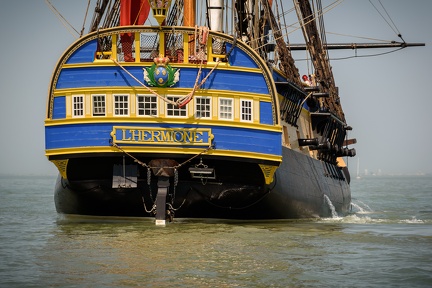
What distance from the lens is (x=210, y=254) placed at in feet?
65.3

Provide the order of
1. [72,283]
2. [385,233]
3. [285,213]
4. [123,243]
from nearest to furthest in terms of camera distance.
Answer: [72,283] → [123,243] → [385,233] → [285,213]

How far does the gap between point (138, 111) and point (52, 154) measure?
273cm

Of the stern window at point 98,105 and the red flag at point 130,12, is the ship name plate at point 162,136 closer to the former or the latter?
the stern window at point 98,105

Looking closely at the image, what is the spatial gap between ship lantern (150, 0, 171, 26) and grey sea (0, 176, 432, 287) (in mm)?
5487

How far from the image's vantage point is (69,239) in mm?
22844

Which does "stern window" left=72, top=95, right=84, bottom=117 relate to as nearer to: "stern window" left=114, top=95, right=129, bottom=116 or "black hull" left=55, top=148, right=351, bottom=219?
"stern window" left=114, top=95, right=129, bottom=116

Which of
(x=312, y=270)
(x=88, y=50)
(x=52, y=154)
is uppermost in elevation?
(x=88, y=50)

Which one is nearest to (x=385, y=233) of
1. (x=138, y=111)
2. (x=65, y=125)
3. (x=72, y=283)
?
(x=138, y=111)

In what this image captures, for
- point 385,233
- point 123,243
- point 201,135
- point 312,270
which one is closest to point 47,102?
point 201,135

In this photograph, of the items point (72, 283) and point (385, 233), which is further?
point (385, 233)

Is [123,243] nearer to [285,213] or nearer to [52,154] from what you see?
[52,154]

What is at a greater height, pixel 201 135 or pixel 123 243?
pixel 201 135

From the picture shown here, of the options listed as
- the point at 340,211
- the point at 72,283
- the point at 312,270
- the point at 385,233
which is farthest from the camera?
the point at 340,211

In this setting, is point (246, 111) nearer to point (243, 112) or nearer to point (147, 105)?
point (243, 112)
